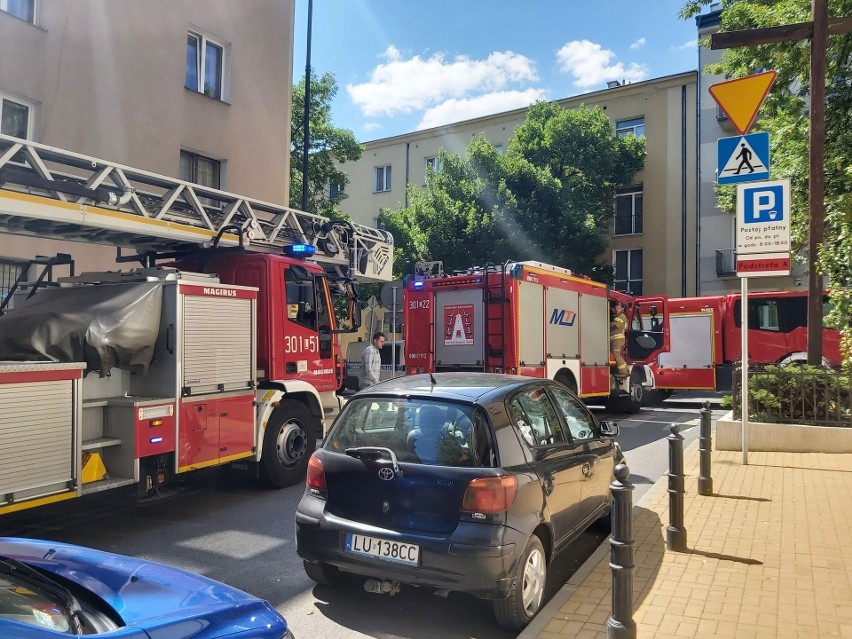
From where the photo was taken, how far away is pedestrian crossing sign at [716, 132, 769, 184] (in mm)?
7305

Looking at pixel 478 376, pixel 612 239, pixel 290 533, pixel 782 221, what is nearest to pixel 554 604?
pixel 478 376

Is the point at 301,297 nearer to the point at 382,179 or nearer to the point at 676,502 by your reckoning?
the point at 676,502

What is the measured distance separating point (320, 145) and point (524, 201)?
8.01 metres

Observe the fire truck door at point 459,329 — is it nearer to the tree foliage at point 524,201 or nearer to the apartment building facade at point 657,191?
the tree foliage at point 524,201

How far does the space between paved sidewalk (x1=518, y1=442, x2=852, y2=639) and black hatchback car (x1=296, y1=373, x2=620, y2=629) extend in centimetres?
40

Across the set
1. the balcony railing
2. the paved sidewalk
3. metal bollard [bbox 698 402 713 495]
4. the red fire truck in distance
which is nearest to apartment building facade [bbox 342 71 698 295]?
the balcony railing

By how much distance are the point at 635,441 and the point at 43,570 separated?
992 cm

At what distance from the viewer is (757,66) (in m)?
13.5

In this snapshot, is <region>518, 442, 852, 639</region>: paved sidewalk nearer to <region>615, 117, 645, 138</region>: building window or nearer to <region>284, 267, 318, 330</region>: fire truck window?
<region>284, 267, 318, 330</region>: fire truck window

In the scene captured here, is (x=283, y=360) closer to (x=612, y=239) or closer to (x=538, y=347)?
(x=538, y=347)

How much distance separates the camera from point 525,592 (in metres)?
3.96

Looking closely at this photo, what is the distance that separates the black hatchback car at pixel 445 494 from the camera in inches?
148

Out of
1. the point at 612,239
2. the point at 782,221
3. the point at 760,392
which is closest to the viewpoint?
the point at 782,221

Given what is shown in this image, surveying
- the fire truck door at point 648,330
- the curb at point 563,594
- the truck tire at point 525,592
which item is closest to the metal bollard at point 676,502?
the curb at point 563,594
